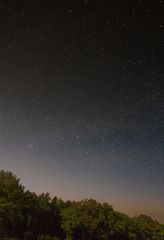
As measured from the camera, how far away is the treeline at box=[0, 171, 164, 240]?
234 ft

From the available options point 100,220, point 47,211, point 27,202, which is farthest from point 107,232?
point 27,202

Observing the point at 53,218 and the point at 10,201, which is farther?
the point at 53,218

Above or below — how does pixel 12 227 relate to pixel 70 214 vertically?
below

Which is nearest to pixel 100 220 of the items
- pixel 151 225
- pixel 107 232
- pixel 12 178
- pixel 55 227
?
pixel 107 232

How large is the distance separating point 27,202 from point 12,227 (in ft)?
18.8

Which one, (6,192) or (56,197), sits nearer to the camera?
(6,192)

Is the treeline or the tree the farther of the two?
the treeline

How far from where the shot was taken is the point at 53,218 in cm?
9625

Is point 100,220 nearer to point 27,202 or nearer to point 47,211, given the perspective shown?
point 47,211

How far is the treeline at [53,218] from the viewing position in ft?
234

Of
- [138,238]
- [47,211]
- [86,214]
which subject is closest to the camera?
[47,211]

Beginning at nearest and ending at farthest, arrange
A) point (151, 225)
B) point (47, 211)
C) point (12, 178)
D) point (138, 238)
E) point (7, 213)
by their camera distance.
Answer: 1. point (7, 213)
2. point (12, 178)
3. point (47, 211)
4. point (138, 238)
5. point (151, 225)

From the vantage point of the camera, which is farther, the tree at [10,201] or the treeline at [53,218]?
the treeline at [53,218]

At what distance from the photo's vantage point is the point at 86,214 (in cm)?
9712
